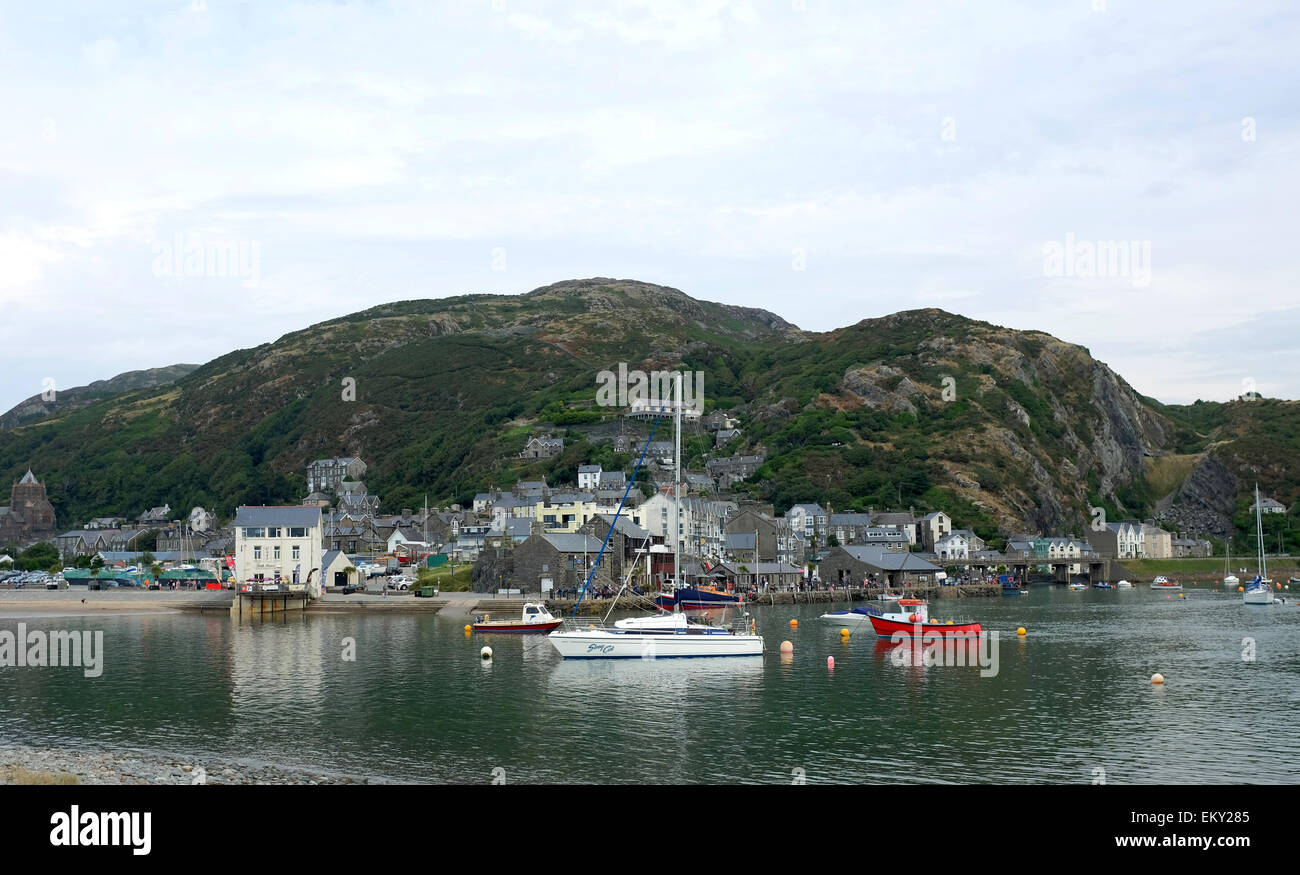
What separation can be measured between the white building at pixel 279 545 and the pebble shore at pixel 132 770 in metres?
61.0

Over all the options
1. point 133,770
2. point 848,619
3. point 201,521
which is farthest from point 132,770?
point 201,521

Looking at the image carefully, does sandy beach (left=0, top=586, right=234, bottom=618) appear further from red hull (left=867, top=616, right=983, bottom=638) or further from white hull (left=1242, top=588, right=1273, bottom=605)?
white hull (left=1242, top=588, right=1273, bottom=605)

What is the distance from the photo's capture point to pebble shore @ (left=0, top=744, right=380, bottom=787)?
25016 mm

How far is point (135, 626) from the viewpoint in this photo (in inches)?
2926

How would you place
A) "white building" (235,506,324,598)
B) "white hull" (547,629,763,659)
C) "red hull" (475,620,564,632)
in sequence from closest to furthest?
"white hull" (547,629,763,659), "red hull" (475,620,564,632), "white building" (235,506,324,598)

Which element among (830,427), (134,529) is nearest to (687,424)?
(830,427)

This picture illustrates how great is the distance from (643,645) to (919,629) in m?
20.4

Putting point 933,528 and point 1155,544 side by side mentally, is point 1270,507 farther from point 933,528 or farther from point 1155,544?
point 933,528

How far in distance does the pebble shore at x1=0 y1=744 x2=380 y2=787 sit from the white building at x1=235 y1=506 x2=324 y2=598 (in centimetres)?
6101

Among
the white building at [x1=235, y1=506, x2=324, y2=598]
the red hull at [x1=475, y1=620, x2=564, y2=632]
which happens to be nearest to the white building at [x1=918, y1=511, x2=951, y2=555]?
the white building at [x1=235, y1=506, x2=324, y2=598]

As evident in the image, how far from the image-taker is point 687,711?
38.3 m
